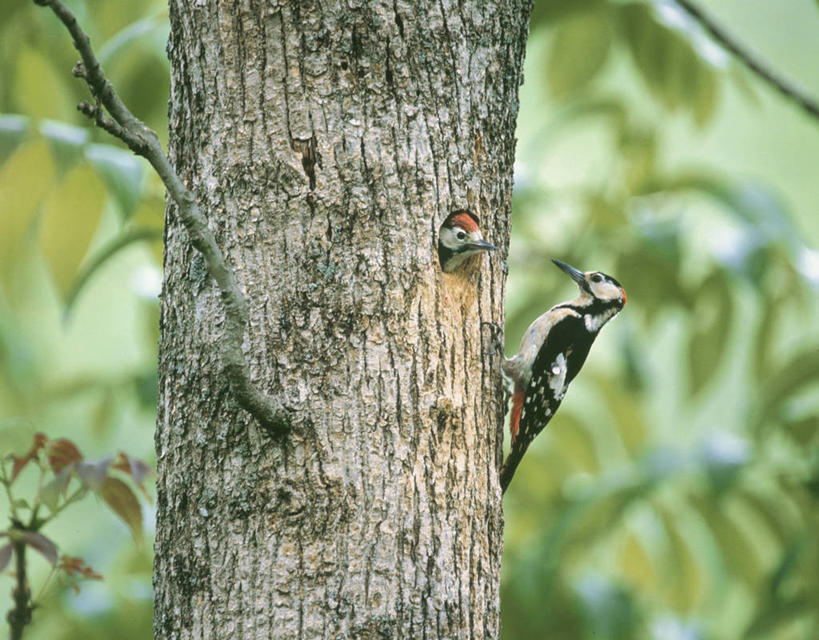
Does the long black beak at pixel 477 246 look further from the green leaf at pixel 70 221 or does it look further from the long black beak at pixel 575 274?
the long black beak at pixel 575 274

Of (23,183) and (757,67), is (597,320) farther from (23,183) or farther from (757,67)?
(23,183)

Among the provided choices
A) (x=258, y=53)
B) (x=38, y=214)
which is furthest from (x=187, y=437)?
(x=38, y=214)

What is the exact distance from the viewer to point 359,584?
1828 millimetres

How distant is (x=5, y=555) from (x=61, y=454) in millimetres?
256

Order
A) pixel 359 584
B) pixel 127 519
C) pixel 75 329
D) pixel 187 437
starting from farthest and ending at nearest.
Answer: pixel 75 329 < pixel 127 519 < pixel 187 437 < pixel 359 584

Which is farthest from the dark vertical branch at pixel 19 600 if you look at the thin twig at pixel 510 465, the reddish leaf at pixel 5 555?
the thin twig at pixel 510 465

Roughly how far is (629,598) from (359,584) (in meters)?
1.83

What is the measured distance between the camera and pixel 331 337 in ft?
6.37

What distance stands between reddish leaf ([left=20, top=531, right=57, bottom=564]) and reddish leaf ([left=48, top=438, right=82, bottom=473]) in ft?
0.57

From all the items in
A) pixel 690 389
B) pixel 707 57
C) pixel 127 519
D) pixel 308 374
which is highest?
pixel 707 57

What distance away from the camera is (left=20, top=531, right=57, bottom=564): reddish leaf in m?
1.97

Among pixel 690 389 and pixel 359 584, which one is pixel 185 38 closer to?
pixel 359 584

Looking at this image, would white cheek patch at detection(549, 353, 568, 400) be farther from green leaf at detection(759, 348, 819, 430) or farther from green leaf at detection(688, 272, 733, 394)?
green leaf at detection(759, 348, 819, 430)

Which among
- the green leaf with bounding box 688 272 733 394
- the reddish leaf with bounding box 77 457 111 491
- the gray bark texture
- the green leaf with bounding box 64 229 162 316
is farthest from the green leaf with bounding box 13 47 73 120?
the green leaf with bounding box 688 272 733 394
